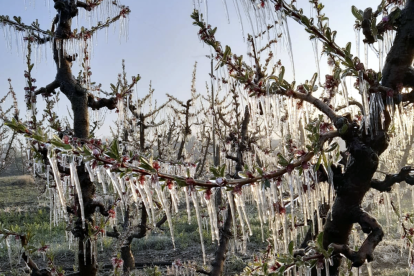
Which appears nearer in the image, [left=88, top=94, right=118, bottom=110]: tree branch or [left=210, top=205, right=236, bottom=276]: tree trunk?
[left=88, top=94, right=118, bottom=110]: tree branch

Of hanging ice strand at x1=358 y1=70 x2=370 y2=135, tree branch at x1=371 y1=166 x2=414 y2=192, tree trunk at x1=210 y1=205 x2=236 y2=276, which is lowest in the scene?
tree trunk at x1=210 y1=205 x2=236 y2=276

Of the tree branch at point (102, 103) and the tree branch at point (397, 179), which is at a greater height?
the tree branch at point (102, 103)

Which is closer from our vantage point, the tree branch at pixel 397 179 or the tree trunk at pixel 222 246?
the tree branch at pixel 397 179

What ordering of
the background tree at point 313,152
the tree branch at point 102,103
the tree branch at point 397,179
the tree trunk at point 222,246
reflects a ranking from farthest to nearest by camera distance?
the tree trunk at point 222,246
the tree branch at point 102,103
the tree branch at point 397,179
the background tree at point 313,152

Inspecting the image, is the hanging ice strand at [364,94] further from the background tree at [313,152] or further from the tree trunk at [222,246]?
the tree trunk at [222,246]

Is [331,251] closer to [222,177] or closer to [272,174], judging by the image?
[272,174]

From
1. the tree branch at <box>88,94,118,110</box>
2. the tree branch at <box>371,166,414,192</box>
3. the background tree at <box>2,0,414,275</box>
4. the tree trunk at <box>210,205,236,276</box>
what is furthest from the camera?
the tree trunk at <box>210,205,236,276</box>

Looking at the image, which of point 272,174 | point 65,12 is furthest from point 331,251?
point 65,12

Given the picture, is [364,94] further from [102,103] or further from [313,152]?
[102,103]

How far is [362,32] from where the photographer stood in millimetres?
1600

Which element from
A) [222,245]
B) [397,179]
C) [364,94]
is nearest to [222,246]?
[222,245]

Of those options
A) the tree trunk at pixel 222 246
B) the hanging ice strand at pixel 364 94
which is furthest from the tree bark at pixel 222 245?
the hanging ice strand at pixel 364 94

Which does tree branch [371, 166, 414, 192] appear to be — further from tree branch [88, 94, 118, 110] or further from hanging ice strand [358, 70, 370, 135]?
tree branch [88, 94, 118, 110]

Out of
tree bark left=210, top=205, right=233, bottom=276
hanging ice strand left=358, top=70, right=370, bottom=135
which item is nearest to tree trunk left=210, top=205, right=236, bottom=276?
tree bark left=210, top=205, right=233, bottom=276
